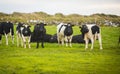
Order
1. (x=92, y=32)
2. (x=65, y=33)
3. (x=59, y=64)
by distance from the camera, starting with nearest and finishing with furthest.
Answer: (x=59, y=64)
(x=92, y=32)
(x=65, y=33)

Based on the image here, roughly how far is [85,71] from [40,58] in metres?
5.39

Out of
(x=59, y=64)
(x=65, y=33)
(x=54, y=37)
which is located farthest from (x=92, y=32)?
(x=59, y=64)

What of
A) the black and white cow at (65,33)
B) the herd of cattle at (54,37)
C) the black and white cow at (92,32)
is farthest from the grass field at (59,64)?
the black and white cow at (65,33)

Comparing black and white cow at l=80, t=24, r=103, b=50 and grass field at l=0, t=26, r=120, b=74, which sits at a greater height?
black and white cow at l=80, t=24, r=103, b=50

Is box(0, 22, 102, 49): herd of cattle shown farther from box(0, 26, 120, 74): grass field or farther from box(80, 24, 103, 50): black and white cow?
box(0, 26, 120, 74): grass field

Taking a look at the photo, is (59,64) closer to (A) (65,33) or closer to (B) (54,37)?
(A) (65,33)

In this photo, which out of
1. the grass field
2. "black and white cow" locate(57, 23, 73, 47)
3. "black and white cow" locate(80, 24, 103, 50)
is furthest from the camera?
"black and white cow" locate(57, 23, 73, 47)

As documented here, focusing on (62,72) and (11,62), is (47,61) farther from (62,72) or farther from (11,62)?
(62,72)

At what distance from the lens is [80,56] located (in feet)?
75.5

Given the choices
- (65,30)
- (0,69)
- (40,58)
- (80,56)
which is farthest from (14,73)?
(65,30)

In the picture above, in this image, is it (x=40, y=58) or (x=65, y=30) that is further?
(x=65, y=30)

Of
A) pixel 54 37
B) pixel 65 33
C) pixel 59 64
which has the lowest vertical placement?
pixel 59 64

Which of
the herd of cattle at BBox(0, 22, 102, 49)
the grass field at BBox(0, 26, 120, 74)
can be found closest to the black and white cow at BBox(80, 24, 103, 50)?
the herd of cattle at BBox(0, 22, 102, 49)

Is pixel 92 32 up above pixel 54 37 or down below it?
above
